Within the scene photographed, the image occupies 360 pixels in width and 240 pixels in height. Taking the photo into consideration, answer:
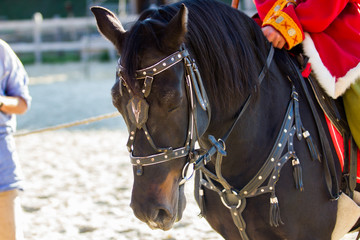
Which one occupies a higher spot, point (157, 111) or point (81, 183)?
point (157, 111)

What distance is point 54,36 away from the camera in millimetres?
20984


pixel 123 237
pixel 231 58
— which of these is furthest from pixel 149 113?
pixel 123 237

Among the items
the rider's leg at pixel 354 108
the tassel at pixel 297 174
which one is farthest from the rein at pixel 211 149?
the rider's leg at pixel 354 108

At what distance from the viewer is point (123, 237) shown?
155 inches

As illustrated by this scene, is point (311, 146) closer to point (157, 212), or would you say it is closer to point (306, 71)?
point (306, 71)

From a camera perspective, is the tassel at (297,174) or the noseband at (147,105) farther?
the tassel at (297,174)

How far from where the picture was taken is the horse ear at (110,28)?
6.02 ft

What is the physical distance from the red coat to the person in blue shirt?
1.52m

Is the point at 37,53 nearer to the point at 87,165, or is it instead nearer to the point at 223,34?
the point at 87,165

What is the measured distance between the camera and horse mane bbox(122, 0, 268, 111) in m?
1.74

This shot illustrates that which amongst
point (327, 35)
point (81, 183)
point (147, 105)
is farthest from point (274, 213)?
point (81, 183)

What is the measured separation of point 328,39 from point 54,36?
20121mm

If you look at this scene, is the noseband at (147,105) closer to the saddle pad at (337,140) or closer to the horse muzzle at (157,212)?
the horse muzzle at (157,212)

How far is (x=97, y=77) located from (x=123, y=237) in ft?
37.0
